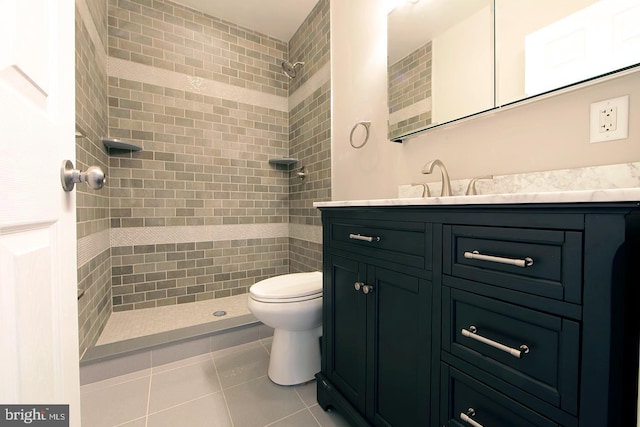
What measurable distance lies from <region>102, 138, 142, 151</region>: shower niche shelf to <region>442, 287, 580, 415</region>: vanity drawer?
7.55 feet

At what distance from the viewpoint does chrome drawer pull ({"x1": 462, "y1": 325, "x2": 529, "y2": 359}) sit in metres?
0.56

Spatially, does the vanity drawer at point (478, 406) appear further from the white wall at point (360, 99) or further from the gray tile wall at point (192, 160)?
the gray tile wall at point (192, 160)

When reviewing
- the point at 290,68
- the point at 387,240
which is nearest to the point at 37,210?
the point at 387,240

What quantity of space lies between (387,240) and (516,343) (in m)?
0.44

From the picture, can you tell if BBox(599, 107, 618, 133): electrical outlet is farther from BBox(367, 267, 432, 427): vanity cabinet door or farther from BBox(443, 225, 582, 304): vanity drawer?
BBox(367, 267, 432, 427): vanity cabinet door

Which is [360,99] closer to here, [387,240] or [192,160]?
[387,240]

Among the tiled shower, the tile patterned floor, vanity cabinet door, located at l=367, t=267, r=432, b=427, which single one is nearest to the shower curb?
the tile patterned floor

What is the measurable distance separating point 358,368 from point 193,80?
2589mm

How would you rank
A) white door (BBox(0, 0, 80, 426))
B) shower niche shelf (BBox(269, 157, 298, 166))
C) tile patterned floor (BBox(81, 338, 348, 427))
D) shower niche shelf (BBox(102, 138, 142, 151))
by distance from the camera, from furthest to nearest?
shower niche shelf (BBox(269, 157, 298, 166)) < shower niche shelf (BBox(102, 138, 142, 151)) < tile patterned floor (BBox(81, 338, 348, 427)) < white door (BBox(0, 0, 80, 426))

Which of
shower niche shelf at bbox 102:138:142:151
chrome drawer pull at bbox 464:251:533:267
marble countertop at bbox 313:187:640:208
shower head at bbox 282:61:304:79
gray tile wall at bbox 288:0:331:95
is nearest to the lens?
marble countertop at bbox 313:187:640:208

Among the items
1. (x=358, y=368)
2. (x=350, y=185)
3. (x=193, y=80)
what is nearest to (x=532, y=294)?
(x=358, y=368)

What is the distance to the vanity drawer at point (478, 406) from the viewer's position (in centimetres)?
57

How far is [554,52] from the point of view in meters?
0.91

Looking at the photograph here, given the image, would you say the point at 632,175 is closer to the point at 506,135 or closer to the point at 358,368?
the point at 506,135
